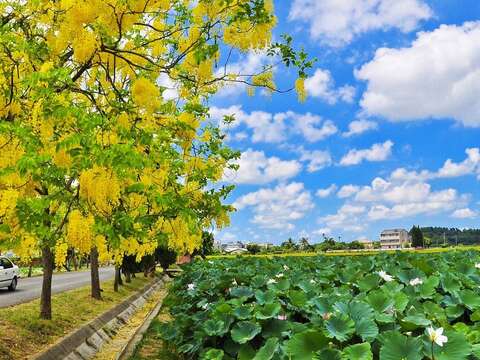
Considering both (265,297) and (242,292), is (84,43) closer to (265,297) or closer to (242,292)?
(242,292)

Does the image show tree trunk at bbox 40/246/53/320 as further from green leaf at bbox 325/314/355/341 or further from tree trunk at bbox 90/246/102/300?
green leaf at bbox 325/314/355/341

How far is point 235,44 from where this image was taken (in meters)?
7.81

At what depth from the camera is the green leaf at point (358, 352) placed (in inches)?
144

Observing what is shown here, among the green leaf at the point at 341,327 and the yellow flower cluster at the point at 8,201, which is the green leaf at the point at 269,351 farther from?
the yellow flower cluster at the point at 8,201

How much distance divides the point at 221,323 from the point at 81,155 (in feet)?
7.95

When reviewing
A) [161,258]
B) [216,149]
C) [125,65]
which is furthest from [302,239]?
[125,65]

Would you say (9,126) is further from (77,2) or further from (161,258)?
Result: (161,258)

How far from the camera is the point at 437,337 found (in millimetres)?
3682

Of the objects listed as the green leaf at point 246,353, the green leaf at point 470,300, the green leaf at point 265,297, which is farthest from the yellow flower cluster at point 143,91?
the green leaf at point 470,300

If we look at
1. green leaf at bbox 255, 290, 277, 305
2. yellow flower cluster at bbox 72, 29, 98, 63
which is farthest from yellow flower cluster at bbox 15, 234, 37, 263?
green leaf at bbox 255, 290, 277, 305

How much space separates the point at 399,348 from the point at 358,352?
271 millimetres

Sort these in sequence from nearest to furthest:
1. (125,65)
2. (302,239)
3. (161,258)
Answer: (125,65) → (161,258) → (302,239)

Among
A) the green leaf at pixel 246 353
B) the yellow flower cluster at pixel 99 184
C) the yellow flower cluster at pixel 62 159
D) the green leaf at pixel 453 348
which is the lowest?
the green leaf at pixel 246 353


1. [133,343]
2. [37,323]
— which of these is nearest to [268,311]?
[133,343]
